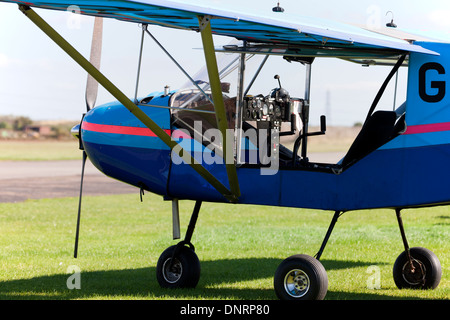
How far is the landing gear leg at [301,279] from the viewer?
7480 millimetres

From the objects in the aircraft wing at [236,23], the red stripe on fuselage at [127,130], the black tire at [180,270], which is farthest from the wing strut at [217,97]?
the black tire at [180,270]

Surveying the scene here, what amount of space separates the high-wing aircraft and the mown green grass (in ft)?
2.50

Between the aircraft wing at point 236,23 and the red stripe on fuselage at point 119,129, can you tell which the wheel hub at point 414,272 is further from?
the red stripe on fuselage at point 119,129

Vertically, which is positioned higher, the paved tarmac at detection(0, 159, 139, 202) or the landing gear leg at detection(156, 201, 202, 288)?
the paved tarmac at detection(0, 159, 139, 202)

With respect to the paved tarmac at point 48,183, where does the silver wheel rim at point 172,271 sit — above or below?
below

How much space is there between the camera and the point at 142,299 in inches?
319

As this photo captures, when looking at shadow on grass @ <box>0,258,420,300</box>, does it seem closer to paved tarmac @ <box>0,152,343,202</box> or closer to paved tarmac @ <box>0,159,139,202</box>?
paved tarmac @ <box>0,152,343,202</box>

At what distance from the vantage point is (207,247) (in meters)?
13.0

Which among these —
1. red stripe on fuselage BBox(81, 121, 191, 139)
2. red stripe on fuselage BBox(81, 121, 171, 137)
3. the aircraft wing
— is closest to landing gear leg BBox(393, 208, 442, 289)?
the aircraft wing

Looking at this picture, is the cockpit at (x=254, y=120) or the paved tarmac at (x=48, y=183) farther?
the paved tarmac at (x=48, y=183)

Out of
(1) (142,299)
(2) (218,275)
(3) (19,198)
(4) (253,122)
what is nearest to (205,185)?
(4) (253,122)

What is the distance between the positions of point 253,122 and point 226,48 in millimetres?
960

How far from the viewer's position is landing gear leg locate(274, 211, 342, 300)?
24.5 ft

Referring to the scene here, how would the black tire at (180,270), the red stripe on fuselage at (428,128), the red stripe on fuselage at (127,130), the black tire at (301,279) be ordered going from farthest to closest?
the black tire at (180,270) → the red stripe on fuselage at (127,130) → the black tire at (301,279) → the red stripe on fuselage at (428,128)
